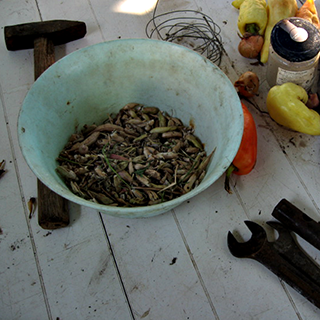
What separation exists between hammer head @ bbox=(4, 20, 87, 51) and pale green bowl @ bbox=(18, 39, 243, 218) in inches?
17.7

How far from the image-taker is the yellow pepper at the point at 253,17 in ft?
4.35

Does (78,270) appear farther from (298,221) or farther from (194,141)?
(298,221)

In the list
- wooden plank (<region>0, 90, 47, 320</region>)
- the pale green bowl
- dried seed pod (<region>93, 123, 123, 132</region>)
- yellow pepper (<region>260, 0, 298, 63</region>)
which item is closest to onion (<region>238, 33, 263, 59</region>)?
yellow pepper (<region>260, 0, 298, 63</region>)

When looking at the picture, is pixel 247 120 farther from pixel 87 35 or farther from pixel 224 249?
pixel 87 35

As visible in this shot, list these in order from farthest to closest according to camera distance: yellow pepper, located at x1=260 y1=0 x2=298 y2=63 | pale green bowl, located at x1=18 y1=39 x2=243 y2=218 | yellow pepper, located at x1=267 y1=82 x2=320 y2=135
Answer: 1. yellow pepper, located at x1=260 y1=0 x2=298 y2=63
2. yellow pepper, located at x1=267 y1=82 x2=320 y2=135
3. pale green bowl, located at x1=18 y1=39 x2=243 y2=218

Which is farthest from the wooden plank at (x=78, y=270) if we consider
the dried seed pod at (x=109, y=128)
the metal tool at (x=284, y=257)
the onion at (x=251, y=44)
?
the onion at (x=251, y=44)

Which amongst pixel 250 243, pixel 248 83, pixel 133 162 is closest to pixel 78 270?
pixel 133 162

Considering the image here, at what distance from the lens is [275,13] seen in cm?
132

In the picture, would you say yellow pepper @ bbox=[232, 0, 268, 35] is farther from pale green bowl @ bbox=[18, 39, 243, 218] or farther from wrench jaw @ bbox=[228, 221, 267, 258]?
wrench jaw @ bbox=[228, 221, 267, 258]

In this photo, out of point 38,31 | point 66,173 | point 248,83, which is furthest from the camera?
point 38,31

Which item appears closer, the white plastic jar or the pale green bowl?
the pale green bowl

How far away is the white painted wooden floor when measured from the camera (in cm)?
99

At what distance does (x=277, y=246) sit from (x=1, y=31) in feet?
4.56

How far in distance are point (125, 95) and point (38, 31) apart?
1.66 ft
